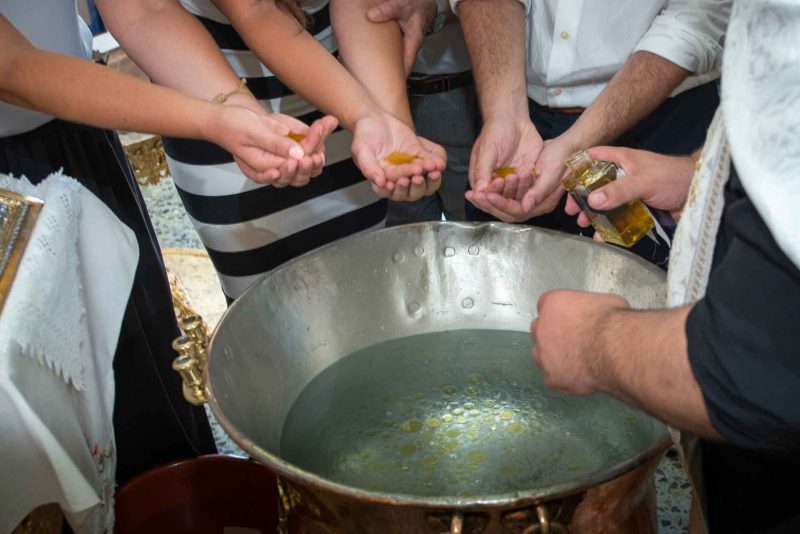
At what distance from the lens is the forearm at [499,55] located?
1.42 m

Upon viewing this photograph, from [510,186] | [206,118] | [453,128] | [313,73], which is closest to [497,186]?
[510,186]

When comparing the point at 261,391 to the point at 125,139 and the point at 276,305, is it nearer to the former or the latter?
the point at 276,305

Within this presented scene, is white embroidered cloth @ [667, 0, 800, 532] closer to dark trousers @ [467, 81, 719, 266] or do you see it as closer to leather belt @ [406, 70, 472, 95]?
dark trousers @ [467, 81, 719, 266]

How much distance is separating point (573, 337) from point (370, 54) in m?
0.81

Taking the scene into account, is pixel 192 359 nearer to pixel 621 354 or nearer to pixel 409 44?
pixel 621 354

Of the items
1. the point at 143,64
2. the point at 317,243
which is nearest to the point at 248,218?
the point at 317,243

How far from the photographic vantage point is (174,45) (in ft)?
4.18

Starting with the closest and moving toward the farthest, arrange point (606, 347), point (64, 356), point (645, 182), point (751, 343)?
point (751, 343) < point (606, 347) < point (64, 356) < point (645, 182)

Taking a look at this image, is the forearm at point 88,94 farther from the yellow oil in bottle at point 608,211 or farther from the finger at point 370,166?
the yellow oil in bottle at point 608,211

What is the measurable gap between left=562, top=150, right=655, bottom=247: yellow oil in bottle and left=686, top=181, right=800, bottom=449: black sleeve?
455mm

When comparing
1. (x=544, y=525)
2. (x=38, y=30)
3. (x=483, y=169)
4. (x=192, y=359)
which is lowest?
(x=544, y=525)

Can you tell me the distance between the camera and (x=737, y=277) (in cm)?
63

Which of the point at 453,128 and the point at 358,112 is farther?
the point at 453,128

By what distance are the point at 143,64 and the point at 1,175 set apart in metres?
0.30
